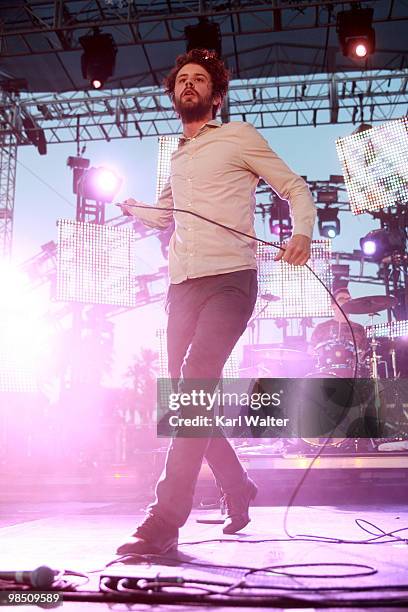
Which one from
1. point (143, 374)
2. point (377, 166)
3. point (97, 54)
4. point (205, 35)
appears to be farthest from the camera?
point (143, 374)

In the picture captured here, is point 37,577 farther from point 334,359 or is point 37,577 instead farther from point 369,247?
point 369,247

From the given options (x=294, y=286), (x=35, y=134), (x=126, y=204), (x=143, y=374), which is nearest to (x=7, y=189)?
(x=35, y=134)

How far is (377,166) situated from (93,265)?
12.4 ft

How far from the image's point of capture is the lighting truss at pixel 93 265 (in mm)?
7770

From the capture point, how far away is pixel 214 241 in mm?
2412

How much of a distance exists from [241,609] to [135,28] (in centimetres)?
919

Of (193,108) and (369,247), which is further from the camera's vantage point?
(369,247)

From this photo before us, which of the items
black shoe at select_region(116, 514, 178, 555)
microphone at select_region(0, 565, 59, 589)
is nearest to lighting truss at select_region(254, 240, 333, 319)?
black shoe at select_region(116, 514, 178, 555)

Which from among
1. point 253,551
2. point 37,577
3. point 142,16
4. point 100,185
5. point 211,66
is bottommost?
point 253,551

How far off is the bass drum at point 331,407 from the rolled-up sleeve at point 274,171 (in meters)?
3.45

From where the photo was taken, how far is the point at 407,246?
11164 mm

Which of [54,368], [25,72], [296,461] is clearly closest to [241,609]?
[296,461]

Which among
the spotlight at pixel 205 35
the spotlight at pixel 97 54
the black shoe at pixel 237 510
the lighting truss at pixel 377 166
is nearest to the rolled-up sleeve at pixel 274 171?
the black shoe at pixel 237 510
